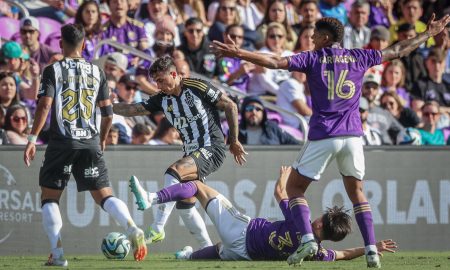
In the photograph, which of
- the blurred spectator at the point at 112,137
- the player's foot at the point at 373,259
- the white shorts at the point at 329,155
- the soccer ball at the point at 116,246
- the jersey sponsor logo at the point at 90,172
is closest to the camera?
the player's foot at the point at 373,259

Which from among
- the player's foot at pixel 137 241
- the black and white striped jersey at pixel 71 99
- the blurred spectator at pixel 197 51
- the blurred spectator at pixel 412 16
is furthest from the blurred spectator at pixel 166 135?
the blurred spectator at pixel 412 16

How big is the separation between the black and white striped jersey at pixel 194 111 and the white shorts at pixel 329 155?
1699 mm

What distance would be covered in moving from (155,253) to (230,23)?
18.4ft

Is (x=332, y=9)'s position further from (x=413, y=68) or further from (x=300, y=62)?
(x=300, y=62)

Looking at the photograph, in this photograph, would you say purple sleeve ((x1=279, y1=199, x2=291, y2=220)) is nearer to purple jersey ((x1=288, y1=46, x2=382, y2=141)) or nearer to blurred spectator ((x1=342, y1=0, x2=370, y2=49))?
purple jersey ((x1=288, y1=46, x2=382, y2=141))

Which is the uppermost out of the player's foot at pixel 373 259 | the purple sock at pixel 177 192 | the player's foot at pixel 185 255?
the purple sock at pixel 177 192

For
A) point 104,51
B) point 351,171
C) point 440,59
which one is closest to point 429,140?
point 440,59

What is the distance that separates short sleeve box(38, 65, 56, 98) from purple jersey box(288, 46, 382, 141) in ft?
7.07

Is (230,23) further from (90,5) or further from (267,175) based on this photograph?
(267,175)

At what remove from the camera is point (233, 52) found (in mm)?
9656

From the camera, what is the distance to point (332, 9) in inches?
761

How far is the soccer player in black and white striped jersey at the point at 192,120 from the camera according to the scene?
37.2 feet

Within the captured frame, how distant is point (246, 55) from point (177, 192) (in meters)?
1.72

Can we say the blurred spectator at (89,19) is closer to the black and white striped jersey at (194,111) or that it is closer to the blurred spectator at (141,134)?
the blurred spectator at (141,134)
